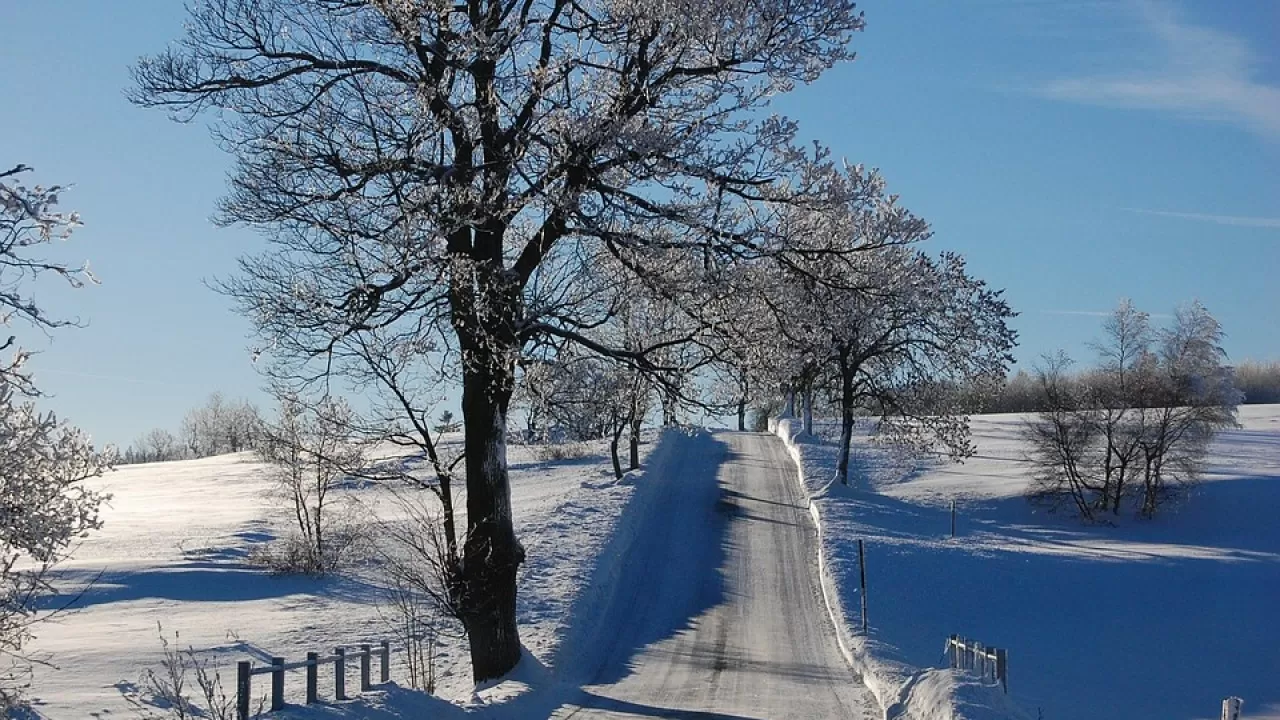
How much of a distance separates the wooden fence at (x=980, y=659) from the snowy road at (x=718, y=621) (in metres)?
1.45

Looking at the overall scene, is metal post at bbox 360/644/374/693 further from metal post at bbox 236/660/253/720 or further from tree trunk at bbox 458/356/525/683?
metal post at bbox 236/660/253/720

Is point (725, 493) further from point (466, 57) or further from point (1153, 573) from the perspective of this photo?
point (466, 57)

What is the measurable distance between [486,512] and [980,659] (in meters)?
6.66

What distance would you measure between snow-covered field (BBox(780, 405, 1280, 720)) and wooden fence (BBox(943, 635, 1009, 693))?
665 mm

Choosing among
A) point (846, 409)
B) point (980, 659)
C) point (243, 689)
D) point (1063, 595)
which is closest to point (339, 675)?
point (243, 689)

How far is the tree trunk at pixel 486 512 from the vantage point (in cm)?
1430

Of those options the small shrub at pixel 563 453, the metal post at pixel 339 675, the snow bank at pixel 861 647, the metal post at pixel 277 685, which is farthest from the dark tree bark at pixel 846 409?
the metal post at pixel 277 685

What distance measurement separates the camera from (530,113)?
41.4ft

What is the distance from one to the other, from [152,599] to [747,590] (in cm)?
1767

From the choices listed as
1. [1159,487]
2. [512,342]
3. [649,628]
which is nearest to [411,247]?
[512,342]

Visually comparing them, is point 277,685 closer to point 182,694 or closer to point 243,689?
point 243,689

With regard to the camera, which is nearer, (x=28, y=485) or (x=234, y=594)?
(x=28, y=485)

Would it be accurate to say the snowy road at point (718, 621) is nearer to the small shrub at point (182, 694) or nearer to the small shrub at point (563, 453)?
the small shrub at point (182, 694)

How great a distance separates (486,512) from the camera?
1437 cm
